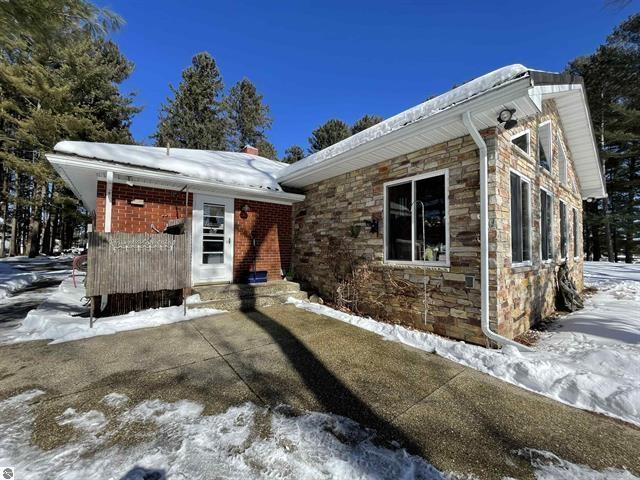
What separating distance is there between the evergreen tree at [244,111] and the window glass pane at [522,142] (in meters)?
21.0

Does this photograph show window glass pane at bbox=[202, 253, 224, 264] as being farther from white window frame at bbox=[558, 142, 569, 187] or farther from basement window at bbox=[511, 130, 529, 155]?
white window frame at bbox=[558, 142, 569, 187]

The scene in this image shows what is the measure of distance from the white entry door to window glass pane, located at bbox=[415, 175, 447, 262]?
173 inches

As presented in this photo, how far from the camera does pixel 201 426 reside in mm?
2023

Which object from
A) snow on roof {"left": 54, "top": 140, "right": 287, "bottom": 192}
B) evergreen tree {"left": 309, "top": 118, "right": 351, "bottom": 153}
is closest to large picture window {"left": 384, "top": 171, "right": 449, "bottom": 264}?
snow on roof {"left": 54, "top": 140, "right": 287, "bottom": 192}

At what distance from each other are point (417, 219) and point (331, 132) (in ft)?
64.5

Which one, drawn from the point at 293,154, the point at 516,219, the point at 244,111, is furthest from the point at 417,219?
the point at 293,154

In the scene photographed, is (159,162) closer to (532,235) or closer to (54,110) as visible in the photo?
(532,235)

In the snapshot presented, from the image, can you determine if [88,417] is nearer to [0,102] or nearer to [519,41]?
[519,41]

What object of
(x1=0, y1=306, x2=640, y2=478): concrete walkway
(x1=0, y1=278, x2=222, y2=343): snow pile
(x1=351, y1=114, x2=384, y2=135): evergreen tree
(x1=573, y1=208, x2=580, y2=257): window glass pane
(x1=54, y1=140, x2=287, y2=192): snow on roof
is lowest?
(x1=0, y1=306, x2=640, y2=478): concrete walkway

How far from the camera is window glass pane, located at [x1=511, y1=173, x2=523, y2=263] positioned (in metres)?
4.41

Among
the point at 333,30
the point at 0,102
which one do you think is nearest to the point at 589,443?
the point at 333,30

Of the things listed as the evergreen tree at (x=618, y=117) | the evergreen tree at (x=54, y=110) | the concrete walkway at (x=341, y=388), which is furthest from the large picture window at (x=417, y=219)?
the evergreen tree at (x=618, y=117)

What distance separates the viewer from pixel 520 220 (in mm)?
4715

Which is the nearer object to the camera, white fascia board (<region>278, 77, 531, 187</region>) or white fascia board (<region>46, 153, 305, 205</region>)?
white fascia board (<region>278, 77, 531, 187</region>)
